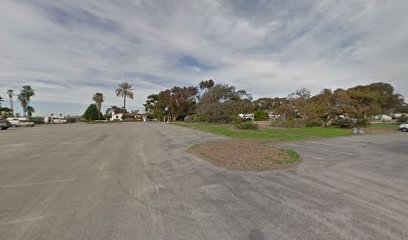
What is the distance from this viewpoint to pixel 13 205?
4.13 m

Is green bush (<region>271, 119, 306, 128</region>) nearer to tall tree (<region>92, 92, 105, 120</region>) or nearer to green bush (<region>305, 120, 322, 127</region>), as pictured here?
green bush (<region>305, 120, 322, 127</region>)

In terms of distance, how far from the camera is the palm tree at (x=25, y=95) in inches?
2776

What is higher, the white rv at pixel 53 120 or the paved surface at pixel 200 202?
the paved surface at pixel 200 202

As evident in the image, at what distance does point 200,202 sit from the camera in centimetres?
432

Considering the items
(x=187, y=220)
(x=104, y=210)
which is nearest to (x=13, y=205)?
(x=104, y=210)

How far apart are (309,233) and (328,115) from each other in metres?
32.9

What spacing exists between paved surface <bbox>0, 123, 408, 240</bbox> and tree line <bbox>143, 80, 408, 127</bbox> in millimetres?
25488

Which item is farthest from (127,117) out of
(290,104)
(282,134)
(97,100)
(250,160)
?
(250,160)

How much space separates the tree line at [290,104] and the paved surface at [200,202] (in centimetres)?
2549

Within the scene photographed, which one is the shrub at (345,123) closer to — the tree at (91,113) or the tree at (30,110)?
the tree at (91,113)

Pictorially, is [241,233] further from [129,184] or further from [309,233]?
[129,184]

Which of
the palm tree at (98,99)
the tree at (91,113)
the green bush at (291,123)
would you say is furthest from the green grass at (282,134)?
the palm tree at (98,99)

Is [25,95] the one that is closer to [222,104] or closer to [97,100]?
[97,100]

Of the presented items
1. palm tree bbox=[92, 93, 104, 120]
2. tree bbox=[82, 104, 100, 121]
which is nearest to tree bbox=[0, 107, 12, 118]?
tree bbox=[82, 104, 100, 121]
